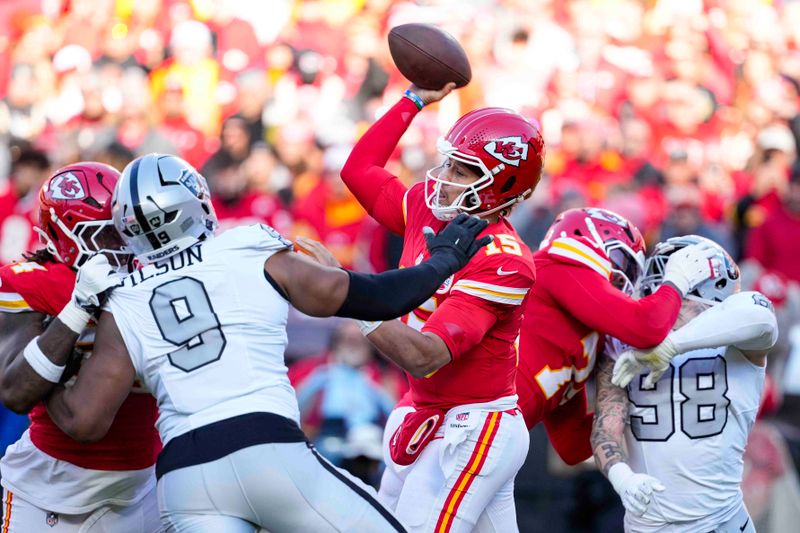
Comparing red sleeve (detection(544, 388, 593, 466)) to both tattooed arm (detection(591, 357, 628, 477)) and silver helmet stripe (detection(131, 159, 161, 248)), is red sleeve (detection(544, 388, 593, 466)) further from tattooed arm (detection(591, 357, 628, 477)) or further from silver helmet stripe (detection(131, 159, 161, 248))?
silver helmet stripe (detection(131, 159, 161, 248))

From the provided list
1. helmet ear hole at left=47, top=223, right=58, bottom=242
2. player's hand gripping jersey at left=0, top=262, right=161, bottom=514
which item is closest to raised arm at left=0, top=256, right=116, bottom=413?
player's hand gripping jersey at left=0, top=262, right=161, bottom=514

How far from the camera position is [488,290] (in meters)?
4.06

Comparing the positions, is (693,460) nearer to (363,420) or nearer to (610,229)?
(610,229)

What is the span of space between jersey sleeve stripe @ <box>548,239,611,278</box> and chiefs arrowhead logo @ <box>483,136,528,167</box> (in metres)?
0.42

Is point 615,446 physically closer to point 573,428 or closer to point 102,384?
point 573,428

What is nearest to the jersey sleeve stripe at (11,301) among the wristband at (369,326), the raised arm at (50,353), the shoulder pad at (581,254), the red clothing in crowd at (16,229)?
the raised arm at (50,353)

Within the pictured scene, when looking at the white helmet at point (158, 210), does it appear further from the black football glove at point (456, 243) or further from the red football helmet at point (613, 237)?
the red football helmet at point (613, 237)

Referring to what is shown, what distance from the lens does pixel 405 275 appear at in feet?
12.1

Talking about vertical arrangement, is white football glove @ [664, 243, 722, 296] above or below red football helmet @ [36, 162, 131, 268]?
below

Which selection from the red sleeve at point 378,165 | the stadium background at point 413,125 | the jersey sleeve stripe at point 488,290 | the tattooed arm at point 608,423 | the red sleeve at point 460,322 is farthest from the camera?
the stadium background at point 413,125

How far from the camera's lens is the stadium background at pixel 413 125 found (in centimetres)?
724

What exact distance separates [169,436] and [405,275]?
2.84 ft

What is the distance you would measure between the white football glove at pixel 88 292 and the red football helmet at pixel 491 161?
1233 mm

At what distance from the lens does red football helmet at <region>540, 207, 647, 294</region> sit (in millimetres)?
4617
